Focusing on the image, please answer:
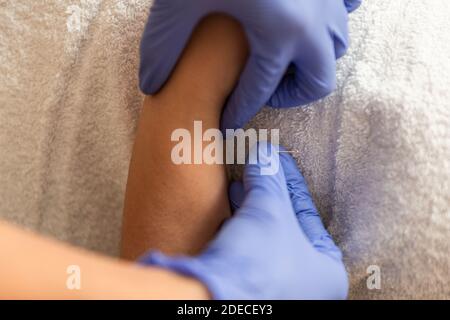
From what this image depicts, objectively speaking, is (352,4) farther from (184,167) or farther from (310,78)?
(184,167)

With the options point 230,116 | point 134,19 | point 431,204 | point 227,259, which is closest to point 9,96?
point 134,19

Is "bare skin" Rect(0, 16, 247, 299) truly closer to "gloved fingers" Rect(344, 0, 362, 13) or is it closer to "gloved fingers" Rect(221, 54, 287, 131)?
"gloved fingers" Rect(221, 54, 287, 131)

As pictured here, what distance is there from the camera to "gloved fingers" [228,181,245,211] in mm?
785

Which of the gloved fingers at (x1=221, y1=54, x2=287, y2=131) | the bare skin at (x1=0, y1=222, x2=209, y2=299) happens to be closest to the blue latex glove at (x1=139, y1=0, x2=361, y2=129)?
the gloved fingers at (x1=221, y1=54, x2=287, y2=131)

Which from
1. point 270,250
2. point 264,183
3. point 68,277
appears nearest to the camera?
point 68,277

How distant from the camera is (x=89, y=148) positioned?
83 cm

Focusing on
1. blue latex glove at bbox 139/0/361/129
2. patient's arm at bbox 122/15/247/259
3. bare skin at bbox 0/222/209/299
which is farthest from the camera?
patient's arm at bbox 122/15/247/259

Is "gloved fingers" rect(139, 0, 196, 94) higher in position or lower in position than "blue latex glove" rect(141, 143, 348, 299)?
higher

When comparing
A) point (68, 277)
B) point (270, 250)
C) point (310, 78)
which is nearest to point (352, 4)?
point (310, 78)

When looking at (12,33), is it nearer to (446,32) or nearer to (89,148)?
(89,148)

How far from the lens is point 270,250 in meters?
0.61

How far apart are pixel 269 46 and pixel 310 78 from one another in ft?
0.30

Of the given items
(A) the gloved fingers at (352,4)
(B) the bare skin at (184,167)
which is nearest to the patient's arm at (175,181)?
(B) the bare skin at (184,167)

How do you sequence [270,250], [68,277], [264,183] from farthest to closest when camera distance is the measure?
1. [264,183]
2. [270,250]
3. [68,277]
